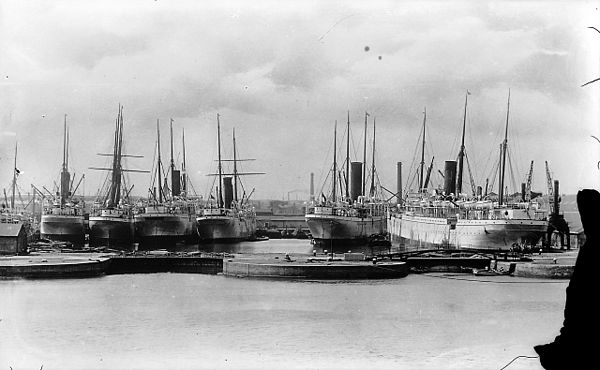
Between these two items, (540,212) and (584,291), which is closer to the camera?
(584,291)

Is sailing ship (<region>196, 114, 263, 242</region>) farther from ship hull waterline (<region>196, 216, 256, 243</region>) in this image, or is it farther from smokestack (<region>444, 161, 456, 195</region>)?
smokestack (<region>444, 161, 456, 195</region>)

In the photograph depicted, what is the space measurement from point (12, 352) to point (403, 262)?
33.7 m

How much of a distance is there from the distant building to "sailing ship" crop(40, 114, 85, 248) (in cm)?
2903

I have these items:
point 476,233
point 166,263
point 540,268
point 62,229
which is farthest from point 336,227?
point 540,268

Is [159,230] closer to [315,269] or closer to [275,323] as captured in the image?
[315,269]

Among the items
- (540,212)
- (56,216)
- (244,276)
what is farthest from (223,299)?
(56,216)

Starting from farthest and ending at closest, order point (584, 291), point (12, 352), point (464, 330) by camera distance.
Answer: point (464, 330) < point (12, 352) < point (584, 291)

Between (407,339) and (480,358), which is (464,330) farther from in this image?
(480,358)

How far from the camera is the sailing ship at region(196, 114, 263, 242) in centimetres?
10331

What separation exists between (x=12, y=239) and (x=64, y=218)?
3410 cm

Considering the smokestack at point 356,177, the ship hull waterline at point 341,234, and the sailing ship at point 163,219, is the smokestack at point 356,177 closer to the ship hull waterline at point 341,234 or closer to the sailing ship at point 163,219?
the ship hull waterline at point 341,234

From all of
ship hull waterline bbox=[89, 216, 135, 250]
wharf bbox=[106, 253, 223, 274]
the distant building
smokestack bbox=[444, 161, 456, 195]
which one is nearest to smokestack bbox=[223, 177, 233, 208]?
ship hull waterline bbox=[89, 216, 135, 250]

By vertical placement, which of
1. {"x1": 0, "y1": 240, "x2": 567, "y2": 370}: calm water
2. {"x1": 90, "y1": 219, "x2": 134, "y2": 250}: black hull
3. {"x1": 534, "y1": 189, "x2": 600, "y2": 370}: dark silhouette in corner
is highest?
{"x1": 534, "y1": 189, "x2": 600, "y2": 370}: dark silhouette in corner

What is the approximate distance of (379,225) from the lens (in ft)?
350
